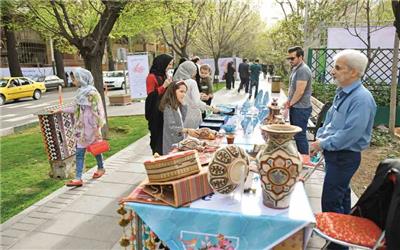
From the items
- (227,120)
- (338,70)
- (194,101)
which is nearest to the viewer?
(338,70)

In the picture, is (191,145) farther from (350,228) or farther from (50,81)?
(50,81)

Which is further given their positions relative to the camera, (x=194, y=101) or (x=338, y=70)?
(x=194, y=101)

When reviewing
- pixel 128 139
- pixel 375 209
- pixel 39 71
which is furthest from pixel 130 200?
pixel 39 71

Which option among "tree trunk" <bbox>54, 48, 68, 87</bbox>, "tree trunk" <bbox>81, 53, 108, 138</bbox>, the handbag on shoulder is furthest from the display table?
"tree trunk" <bbox>54, 48, 68, 87</bbox>

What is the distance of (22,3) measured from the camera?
7629mm

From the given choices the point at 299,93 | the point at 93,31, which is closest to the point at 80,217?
the point at 299,93

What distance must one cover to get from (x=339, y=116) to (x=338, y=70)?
1.26 ft

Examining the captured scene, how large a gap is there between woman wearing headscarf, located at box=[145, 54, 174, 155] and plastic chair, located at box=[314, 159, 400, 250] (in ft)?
7.75

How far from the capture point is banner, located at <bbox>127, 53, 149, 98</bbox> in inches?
494

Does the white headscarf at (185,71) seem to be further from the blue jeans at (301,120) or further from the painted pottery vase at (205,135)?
the blue jeans at (301,120)

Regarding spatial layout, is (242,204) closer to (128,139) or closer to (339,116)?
(339,116)

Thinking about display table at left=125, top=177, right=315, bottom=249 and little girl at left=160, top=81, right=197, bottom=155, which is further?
little girl at left=160, top=81, right=197, bottom=155

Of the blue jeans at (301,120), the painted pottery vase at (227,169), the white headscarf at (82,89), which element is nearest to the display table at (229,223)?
the painted pottery vase at (227,169)

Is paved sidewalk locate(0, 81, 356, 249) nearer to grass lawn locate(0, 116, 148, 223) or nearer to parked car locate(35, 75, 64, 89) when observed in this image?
grass lawn locate(0, 116, 148, 223)
